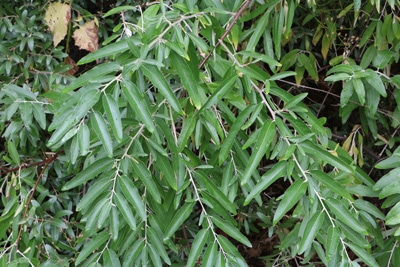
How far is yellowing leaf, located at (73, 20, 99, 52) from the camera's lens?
2.08m

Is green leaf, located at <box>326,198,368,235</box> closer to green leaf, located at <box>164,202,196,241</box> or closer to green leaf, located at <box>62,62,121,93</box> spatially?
green leaf, located at <box>164,202,196,241</box>

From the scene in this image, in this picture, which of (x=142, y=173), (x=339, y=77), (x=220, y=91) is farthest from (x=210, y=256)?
(x=339, y=77)

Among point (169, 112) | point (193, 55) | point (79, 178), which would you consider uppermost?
point (193, 55)

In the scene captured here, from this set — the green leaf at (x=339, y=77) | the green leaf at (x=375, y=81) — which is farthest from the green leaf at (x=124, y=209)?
the green leaf at (x=375, y=81)

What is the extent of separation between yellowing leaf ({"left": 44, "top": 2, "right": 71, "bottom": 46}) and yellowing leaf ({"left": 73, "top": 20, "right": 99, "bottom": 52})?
0.24 ft

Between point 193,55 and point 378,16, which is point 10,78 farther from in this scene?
point 378,16

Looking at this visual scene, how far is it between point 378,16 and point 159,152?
1074mm

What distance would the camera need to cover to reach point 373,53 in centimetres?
169

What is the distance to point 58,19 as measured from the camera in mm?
2045

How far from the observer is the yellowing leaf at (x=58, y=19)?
79.3 inches

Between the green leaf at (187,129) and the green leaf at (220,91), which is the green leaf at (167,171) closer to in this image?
the green leaf at (187,129)

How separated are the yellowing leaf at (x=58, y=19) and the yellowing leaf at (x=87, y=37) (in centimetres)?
A: 7

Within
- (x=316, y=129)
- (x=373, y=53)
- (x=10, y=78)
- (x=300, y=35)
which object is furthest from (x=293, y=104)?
(x=10, y=78)

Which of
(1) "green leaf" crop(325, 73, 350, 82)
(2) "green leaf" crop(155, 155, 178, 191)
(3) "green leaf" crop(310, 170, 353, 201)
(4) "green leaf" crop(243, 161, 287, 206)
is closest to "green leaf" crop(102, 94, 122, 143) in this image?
(2) "green leaf" crop(155, 155, 178, 191)
